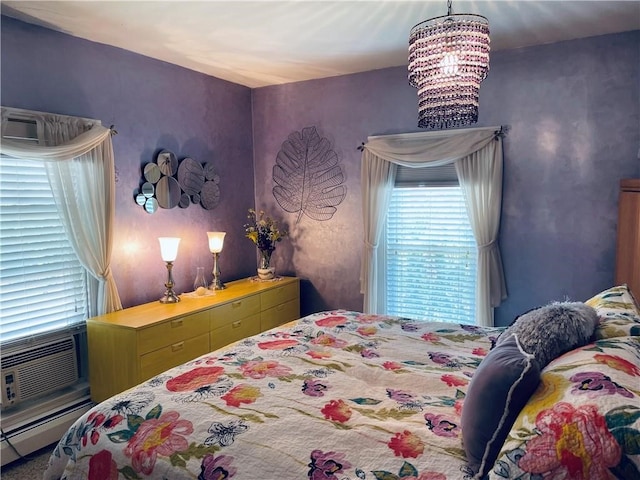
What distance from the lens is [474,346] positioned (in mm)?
2406

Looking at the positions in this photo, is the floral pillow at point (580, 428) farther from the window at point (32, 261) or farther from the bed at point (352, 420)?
the window at point (32, 261)

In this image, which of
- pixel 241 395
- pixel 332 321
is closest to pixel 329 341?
pixel 332 321

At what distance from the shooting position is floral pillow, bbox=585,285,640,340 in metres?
1.64

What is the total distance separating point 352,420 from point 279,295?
8.62 ft

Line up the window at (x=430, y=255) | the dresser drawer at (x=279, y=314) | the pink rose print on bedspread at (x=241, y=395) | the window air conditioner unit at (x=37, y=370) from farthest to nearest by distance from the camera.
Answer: the dresser drawer at (x=279, y=314) < the window at (x=430, y=255) < the window air conditioner unit at (x=37, y=370) < the pink rose print on bedspread at (x=241, y=395)

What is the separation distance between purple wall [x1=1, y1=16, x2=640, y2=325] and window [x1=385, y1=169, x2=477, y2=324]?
31 centimetres

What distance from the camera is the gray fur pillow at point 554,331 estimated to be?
5.14ft

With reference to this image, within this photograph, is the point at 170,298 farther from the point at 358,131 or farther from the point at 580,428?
the point at 580,428

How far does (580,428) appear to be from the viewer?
1.10 meters

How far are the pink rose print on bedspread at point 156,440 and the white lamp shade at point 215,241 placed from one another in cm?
239

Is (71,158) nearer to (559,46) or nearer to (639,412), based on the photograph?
(639,412)

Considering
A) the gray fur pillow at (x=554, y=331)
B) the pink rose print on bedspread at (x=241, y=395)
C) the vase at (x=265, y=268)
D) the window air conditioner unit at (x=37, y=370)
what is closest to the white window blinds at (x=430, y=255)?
the vase at (x=265, y=268)

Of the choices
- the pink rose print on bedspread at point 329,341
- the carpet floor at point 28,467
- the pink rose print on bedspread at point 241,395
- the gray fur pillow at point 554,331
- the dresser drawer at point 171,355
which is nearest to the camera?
the gray fur pillow at point 554,331

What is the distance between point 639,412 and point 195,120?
3.72 m
